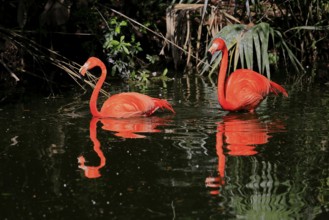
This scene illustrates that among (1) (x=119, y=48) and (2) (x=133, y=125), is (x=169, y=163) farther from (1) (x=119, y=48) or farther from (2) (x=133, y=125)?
(1) (x=119, y=48)

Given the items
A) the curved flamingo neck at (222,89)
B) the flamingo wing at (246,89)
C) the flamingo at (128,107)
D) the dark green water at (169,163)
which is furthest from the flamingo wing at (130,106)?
the flamingo wing at (246,89)

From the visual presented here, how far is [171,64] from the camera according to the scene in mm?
10633

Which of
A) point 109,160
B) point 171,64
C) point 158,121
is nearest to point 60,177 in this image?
point 109,160

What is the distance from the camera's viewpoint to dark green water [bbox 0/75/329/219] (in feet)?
13.7

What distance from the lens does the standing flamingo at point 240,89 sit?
6.92 metres

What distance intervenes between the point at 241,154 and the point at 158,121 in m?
1.56

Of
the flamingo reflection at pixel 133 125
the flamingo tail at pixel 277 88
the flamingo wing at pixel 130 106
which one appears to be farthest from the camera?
the flamingo tail at pixel 277 88

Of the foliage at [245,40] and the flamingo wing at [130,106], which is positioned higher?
the foliage at [245,40]

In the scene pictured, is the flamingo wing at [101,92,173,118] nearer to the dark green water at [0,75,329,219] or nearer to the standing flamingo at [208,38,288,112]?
the dark green water at [0,75,329,219]

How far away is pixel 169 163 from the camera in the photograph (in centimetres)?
509

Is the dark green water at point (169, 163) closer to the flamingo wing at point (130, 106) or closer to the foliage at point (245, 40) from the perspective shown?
the flamingo wing at point (130, 106)

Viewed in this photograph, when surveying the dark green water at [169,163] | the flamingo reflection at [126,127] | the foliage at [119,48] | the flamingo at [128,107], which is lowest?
the dark green water at [169,163]

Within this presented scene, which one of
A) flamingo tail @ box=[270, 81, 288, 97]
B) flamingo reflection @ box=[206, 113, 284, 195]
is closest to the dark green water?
flamingo reflection @ box=[206, 113, 284, 195]

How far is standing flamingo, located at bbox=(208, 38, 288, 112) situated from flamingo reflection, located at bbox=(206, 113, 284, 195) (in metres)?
0.12
